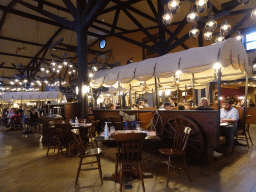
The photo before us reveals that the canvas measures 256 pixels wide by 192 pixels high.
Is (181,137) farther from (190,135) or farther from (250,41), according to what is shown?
(250,41)

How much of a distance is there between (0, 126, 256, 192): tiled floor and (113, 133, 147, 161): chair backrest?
0.49m

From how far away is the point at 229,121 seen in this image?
4.66 metres

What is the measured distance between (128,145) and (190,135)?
6.09ft

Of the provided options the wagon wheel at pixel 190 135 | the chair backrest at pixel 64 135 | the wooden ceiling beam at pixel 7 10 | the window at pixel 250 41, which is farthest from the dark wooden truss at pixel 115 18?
the chair backrest at pixel 64 135

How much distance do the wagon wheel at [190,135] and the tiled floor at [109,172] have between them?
0.33 m

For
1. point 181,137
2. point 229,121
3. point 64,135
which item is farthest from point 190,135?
point 64,135

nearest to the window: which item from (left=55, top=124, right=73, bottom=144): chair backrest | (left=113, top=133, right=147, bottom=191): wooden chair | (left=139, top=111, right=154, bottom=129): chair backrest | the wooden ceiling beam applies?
(left=139, top=111, right=154, bottom=129): chair backrest

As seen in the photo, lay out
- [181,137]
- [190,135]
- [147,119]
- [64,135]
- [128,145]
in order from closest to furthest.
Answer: [128,145] < [181,137] < [190,135] < [64,135] < [147,119]

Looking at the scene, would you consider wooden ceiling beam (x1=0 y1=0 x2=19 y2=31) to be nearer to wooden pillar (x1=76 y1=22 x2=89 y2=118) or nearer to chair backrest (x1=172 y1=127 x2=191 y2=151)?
wooden pillar (x1=76 y1=22 x2=89 y2=118)

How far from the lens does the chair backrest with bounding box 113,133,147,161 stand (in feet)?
8.76

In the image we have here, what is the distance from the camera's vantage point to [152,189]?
112 inches

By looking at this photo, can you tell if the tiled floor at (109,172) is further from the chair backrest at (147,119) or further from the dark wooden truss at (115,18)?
the dark wooden truss at (115,18)

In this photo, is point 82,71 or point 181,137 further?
point 82,71

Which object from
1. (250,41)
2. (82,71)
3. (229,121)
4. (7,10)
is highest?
(7,10)
